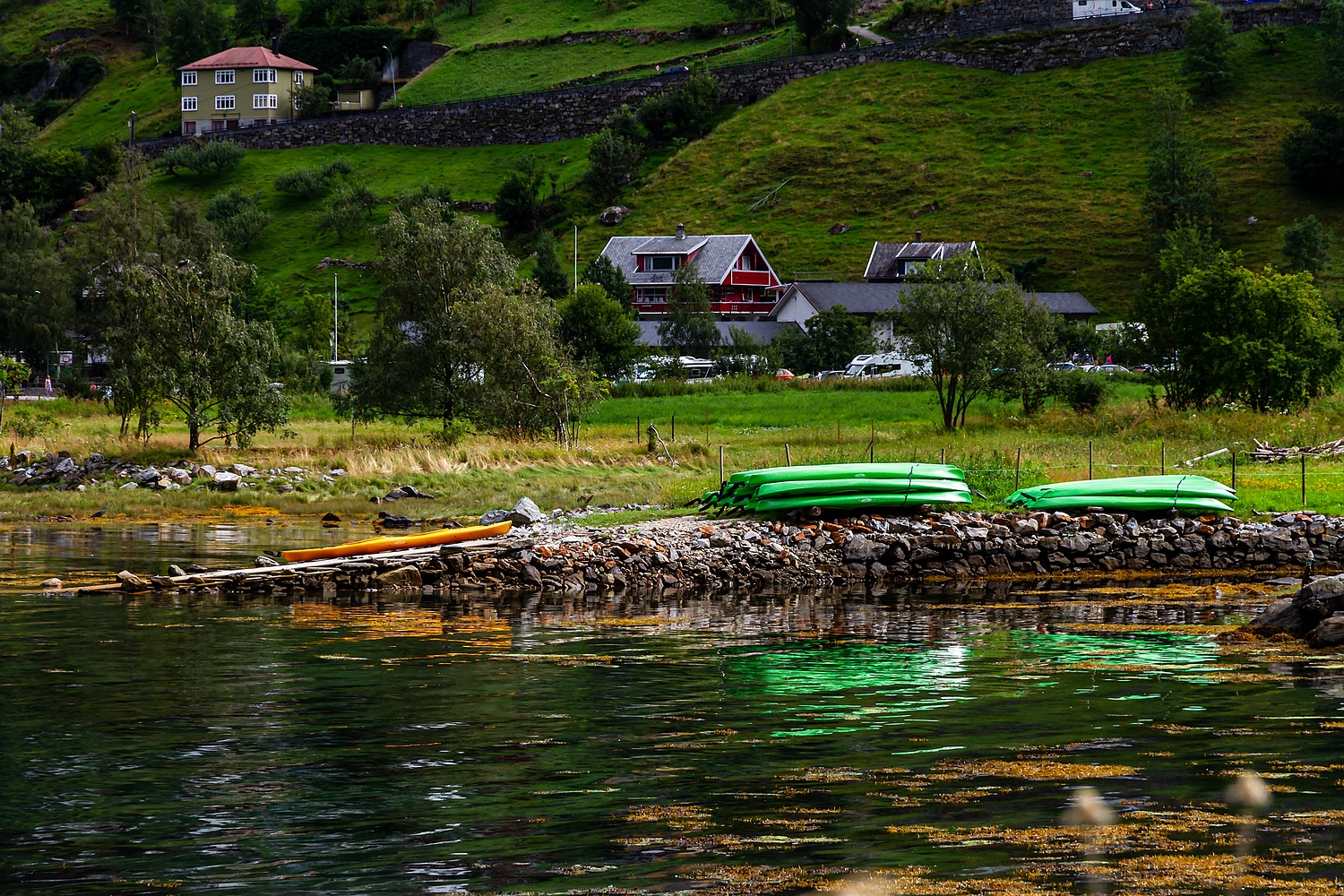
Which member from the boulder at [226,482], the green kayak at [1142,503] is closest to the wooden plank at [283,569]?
the green kayak at [1142,503]

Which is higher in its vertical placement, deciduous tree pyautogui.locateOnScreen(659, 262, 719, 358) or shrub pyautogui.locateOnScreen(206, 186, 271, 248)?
shrub pyautogui.locateOnScreen(206, 186, 271, 248)

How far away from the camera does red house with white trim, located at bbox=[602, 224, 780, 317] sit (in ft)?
380

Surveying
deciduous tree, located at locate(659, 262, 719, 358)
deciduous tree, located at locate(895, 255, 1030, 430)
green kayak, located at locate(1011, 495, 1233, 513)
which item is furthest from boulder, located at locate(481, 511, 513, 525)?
deciduous tree, located at locate(659, 262, 719, 358)

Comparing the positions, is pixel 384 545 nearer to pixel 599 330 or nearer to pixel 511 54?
pixel 599 330

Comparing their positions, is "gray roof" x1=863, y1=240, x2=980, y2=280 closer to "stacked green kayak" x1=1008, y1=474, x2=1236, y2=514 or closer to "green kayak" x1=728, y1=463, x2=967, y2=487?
"stacked green kayak" x1=1008, y1=474, x2=1236, y2=514

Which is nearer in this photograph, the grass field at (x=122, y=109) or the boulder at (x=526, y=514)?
the boulder at (x=526, y=514)

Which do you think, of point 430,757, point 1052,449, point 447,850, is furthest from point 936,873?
point 1052,449

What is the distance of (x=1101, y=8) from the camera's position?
6097 inches

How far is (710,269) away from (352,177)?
4820cm

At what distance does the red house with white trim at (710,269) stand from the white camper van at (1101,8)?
189 feet

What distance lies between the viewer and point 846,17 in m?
155

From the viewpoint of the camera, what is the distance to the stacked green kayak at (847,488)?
30.3 metres

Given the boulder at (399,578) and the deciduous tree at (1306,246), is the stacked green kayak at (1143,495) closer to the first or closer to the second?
the boulder at (399,578)

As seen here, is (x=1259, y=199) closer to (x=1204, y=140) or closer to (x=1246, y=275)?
(x=1204, y=140)
